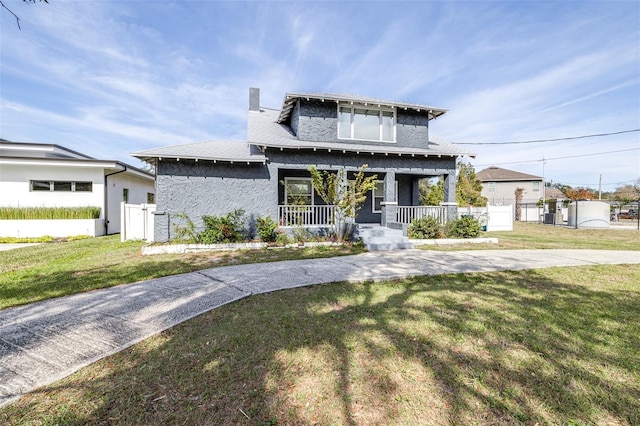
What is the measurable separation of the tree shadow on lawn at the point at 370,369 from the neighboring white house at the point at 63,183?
13.4m

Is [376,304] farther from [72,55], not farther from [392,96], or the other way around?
[72,55]

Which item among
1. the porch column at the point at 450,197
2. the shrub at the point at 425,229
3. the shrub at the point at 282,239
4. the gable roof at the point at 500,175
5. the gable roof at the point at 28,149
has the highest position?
the gable roof at the point at 500,175

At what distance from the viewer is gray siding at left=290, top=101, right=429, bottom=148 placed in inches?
485

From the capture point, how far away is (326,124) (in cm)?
1255

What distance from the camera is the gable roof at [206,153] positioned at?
1028 centimetres

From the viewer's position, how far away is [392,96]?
1427cm

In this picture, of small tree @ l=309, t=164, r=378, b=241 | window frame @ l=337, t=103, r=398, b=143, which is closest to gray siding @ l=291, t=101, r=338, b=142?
window frame @ l=337, t=103, r=398, b=143

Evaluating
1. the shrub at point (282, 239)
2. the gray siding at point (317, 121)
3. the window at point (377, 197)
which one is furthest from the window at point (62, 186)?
the window at point (377, 197)

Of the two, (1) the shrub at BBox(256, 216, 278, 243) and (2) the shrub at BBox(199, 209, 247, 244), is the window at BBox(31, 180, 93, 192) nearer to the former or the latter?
(2) the shrub at BBox(199, 209, 247, 244)

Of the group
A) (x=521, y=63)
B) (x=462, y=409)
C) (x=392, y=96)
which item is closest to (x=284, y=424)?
(x=462, y=409)

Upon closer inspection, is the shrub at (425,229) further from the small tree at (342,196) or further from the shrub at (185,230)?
the shrub at (185,230)

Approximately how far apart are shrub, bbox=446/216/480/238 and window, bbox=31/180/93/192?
54.9ft

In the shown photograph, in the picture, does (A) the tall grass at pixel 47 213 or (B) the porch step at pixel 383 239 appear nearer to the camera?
(B) the porch step at pixel 383 239

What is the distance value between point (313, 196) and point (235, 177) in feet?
12.1
